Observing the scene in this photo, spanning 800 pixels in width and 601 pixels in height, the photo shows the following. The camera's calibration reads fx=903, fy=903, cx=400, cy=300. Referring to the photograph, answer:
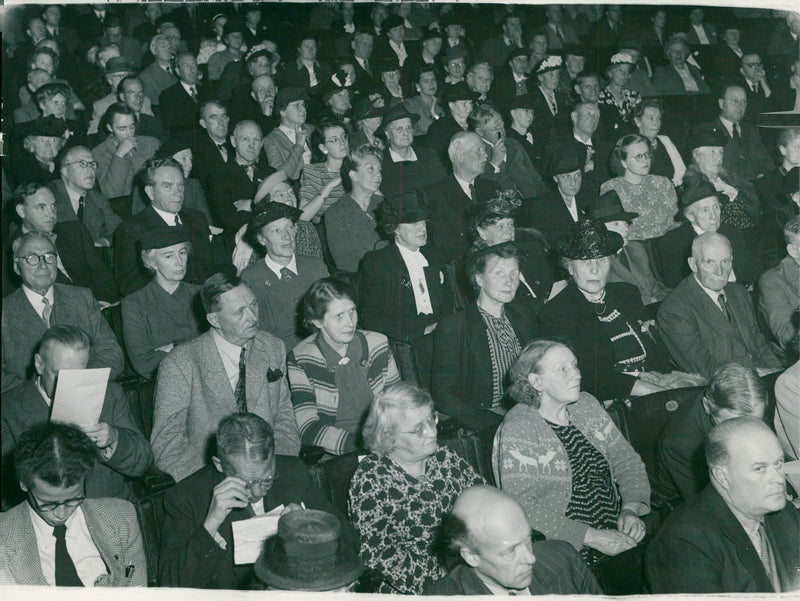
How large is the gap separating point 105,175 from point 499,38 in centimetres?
489

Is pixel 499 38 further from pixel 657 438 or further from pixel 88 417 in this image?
pixel 88 417

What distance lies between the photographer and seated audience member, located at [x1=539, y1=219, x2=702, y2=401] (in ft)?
15.9

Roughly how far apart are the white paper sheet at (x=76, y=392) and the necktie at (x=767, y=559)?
2469 millimetres

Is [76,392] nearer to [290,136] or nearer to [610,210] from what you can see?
[610,210]

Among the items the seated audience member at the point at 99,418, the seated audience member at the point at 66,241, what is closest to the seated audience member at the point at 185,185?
the seated audience member at the point at 66,241

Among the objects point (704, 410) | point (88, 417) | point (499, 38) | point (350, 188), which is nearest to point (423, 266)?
point (350, 188)

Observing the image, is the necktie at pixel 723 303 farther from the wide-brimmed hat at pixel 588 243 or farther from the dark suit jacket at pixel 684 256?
the dark suit jacket at pixel 684 256

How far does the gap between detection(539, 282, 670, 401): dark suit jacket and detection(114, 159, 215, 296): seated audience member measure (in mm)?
2300

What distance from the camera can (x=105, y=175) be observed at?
6.75 m

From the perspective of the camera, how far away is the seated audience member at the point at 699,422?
369 cm

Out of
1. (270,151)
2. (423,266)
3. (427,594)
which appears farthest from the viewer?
(270,151)

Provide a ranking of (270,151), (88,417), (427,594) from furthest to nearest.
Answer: (270,151)
(88,417)
(427,594)

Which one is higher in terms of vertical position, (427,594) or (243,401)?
(243,401)

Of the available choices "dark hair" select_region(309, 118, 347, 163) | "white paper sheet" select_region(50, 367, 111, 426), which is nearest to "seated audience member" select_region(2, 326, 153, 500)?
"white paper sheet" select_region(50, 367, 111, 426)
